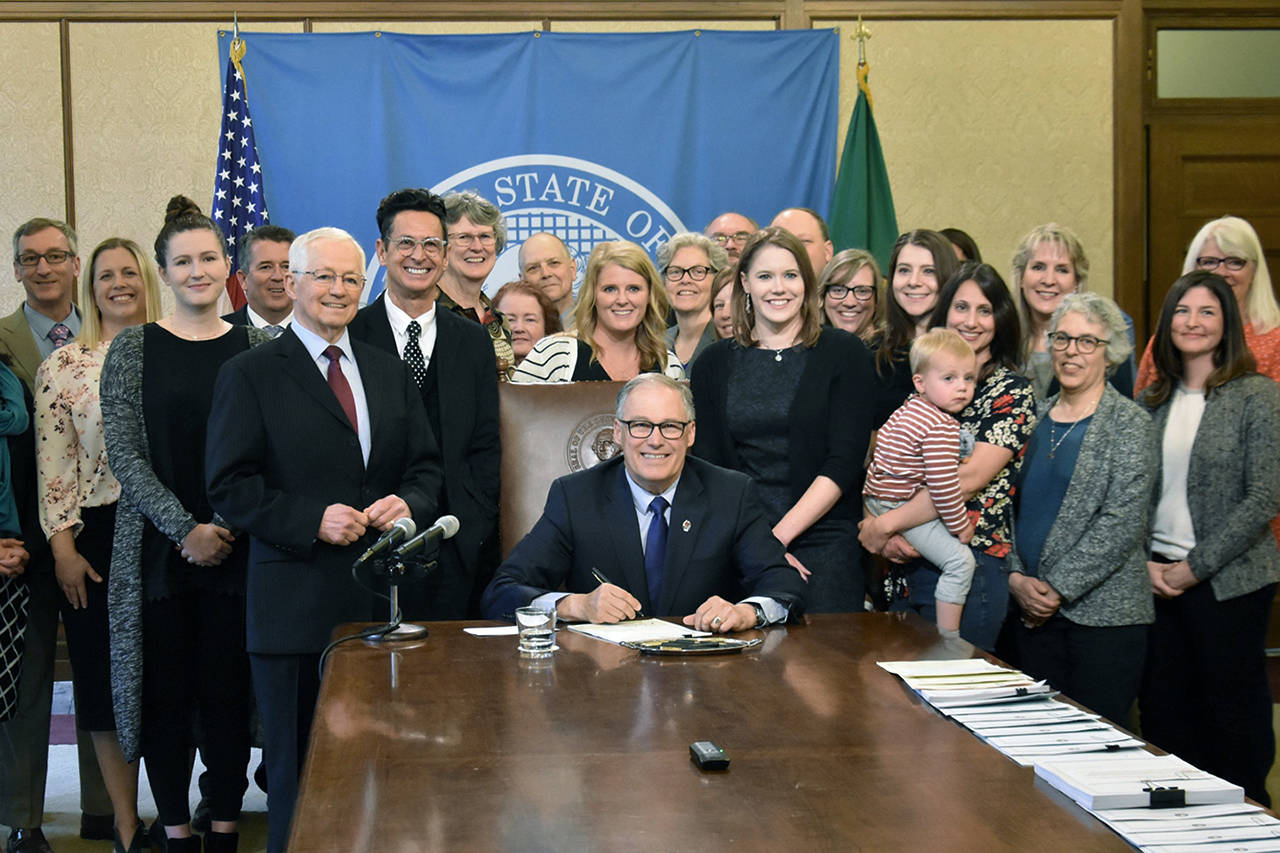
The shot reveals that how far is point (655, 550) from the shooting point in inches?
130

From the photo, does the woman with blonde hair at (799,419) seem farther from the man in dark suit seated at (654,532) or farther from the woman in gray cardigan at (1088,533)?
the woman in gray cardigan at (1088,533)

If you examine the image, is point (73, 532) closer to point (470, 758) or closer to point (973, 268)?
point (470, 758)

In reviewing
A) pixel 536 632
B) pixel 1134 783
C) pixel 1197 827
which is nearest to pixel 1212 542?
pixel 536 632

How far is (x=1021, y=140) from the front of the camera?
6500mm

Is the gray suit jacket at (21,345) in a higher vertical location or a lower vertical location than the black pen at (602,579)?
higher

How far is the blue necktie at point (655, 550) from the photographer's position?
3307 mm

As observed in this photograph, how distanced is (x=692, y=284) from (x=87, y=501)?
2045 mm

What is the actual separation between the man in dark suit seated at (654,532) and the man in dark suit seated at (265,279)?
1592mm

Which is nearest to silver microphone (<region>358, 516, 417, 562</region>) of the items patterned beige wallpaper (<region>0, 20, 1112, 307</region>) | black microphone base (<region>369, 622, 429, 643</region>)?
black microphone base (<region>369, 622, 429, 643</region>)

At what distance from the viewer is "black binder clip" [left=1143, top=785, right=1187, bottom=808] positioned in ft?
5.82

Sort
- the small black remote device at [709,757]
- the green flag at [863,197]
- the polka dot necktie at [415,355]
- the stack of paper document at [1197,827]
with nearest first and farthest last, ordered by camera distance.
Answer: the stack of paper document at [1197,827] < the small black remote device at [709,757] < the polka dot necktie at [415,355] < the green flag at [863,197]

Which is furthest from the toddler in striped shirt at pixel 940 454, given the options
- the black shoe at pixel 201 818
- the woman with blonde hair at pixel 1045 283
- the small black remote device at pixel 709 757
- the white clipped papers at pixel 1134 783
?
the black shoe at pixel 201 818

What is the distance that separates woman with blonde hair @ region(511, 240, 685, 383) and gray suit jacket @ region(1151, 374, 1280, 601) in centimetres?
159

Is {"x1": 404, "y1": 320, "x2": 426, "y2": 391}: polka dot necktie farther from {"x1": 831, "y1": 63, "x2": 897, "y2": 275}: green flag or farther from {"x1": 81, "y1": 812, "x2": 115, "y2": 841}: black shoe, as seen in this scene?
{"x1": 831, "y1": 63, "x2": 897, "y2": 275}: green flag
